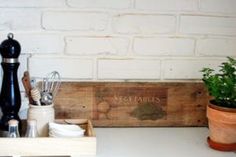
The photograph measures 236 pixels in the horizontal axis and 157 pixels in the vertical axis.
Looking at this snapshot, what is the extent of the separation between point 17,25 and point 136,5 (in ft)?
1.32

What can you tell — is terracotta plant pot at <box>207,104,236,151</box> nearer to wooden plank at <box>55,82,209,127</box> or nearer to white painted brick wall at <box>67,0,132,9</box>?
wooden plank at <box>55,82,209,127</box>

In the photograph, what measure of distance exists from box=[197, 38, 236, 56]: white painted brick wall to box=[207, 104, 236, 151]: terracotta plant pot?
0.28m

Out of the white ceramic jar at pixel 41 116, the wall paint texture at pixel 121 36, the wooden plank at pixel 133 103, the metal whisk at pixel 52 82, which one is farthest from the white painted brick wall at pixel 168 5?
the white ceramic jar at pixel 41 116

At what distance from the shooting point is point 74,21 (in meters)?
1.28

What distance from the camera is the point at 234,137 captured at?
44.4 inches

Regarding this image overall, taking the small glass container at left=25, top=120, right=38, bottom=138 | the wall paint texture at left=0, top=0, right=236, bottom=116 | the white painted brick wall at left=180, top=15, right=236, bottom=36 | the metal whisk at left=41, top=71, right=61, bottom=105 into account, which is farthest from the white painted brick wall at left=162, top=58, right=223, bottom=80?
the small glass container at left=25, top=120, right=38, bottom=138

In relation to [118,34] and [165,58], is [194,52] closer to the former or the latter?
[165,58]

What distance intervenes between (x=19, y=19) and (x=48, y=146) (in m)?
0.46

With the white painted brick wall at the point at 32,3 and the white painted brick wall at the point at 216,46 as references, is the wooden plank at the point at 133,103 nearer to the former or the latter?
the white painted brick wall at the point at 216,46

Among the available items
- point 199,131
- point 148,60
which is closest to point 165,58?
point 148,60

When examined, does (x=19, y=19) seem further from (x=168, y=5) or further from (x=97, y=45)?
(x=168, y=5)

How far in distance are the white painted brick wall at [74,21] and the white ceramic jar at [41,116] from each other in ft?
0.98

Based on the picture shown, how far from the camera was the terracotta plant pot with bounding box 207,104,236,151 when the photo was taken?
110cm

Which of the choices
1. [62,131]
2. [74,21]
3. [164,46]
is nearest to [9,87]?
[62,131]
